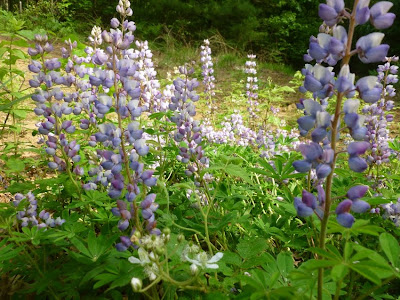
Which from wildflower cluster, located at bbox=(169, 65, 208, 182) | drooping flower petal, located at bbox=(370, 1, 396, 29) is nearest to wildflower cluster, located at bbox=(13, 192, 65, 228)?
wildflower cluster, located at bbox=(169, 65, 208, 182)

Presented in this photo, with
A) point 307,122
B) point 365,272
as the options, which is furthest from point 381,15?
point 365,272

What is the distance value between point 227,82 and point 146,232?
728cm

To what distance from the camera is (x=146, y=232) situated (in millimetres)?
1441

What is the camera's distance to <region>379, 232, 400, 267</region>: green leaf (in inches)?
47.3

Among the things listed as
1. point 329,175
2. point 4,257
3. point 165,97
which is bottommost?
point 4,257

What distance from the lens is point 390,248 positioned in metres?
1.23

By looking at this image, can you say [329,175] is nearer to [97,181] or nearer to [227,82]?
[97,181]

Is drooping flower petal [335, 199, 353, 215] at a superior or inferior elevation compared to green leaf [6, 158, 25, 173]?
superior

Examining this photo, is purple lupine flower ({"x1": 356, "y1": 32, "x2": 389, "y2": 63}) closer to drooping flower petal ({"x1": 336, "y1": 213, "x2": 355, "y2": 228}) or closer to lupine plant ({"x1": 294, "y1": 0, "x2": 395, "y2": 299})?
lupine plant ({"x1": 294, "y1": 0, "x2": 395, "y2": 299})

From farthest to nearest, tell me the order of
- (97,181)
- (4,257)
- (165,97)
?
(165,97), (97,181), (4,257)

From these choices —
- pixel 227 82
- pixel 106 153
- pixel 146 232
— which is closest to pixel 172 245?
pixel 146 232

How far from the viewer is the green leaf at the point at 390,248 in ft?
3.95

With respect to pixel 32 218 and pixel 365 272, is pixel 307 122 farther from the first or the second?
pixel 32 218

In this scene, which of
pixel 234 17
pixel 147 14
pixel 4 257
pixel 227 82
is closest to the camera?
pixel 4 257
